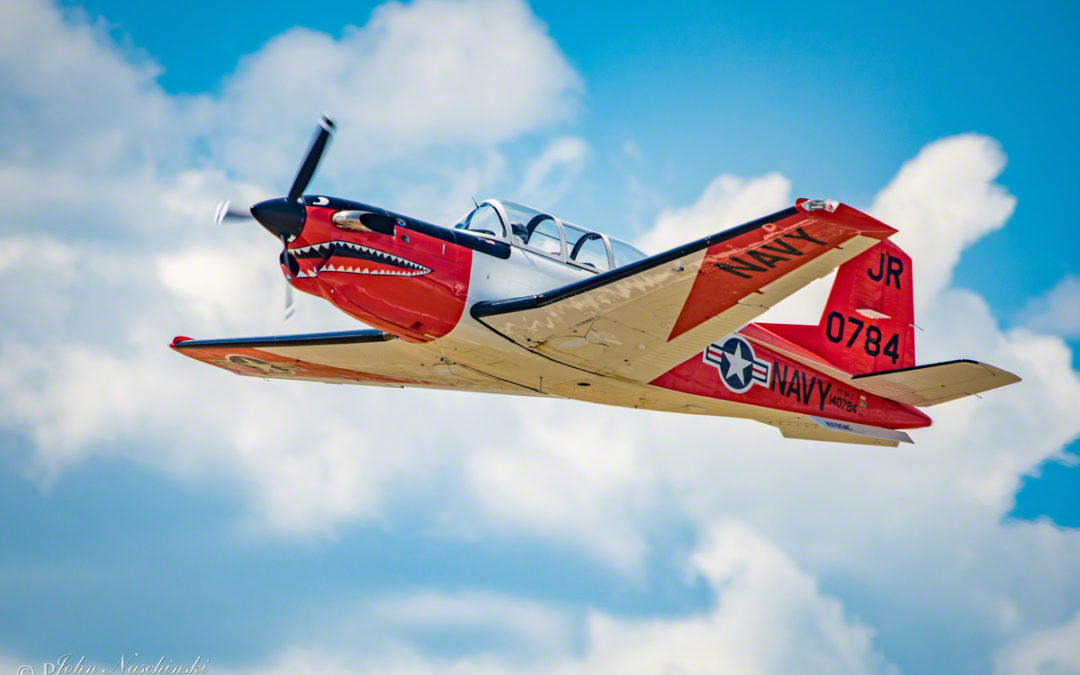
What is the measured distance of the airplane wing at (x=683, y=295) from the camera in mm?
13633

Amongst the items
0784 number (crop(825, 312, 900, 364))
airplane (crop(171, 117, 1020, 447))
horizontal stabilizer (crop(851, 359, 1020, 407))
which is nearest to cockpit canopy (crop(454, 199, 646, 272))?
airplane (crop(171, 117, 1020, 447))

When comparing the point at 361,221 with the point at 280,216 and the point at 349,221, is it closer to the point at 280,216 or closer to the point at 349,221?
the point at 349,221

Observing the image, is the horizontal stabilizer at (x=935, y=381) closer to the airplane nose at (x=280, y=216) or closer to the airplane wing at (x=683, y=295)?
the airplane wing at (x=683, y=295)

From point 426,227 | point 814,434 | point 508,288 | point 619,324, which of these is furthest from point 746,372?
point 426,227

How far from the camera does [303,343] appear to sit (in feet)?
61.0

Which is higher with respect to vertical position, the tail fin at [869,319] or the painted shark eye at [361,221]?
the tail fin at [869,319]

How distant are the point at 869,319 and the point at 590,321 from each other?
824 cm

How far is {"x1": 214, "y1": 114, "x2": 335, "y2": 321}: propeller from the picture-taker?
1427 cm

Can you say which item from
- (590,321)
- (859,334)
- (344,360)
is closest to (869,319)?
(859,334)

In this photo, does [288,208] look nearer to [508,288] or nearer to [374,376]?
[508,288]

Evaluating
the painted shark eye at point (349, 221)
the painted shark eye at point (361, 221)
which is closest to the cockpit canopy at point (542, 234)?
the painted shark eye at point (361, 221)

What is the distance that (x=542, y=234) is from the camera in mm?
16438

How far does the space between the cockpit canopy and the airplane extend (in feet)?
0.08

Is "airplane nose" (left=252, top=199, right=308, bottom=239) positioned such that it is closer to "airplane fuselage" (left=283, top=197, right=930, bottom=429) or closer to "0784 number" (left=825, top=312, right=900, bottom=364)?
"airplane fuselage" (left=283, top=197, right=930, bottom=429)
